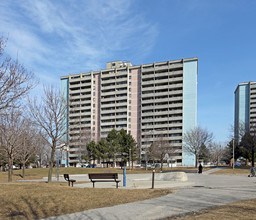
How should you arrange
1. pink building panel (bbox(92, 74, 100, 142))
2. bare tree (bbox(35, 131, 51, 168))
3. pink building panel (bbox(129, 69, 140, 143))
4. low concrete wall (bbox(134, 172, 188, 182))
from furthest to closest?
pink building panel (bbox(92, 74, 100, 142)) < pink building panel (bbox(129, 69, 140, 143)) < bare tree (bbox(35, 131, 51, 168)) < low concrete wall (bbox(134, 172, 188, 182))

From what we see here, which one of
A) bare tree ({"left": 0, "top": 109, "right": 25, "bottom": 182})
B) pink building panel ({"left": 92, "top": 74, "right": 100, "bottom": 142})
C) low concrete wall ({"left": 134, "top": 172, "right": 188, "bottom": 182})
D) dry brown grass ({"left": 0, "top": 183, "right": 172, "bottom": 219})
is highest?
pink building panel ({"left": 92, "top": 74, "right": 100, "bottom": 142})

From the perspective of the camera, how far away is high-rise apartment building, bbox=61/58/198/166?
8438 centimetres

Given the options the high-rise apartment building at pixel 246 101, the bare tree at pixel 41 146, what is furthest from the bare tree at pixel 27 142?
the high-rise apartment building at pixel 246 101

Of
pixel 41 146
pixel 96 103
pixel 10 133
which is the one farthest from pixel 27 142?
pixel 96 103

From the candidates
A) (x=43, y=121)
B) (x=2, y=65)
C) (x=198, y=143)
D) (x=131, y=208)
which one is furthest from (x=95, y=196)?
(x=198, y=143)

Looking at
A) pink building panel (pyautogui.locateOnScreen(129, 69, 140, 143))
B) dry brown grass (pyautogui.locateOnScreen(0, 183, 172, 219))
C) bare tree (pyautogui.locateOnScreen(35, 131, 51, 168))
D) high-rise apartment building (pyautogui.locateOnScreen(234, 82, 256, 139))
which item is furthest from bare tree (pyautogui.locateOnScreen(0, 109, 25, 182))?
high-rise apartment building (pyautogui.locateOnScreen(234, 82, 256, 139))

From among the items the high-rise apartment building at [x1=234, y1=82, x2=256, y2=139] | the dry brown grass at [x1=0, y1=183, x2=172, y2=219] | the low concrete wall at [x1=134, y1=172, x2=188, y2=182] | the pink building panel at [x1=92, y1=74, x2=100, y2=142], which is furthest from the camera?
→ the high-rise apartment building at [x1=234, y1=82, x2=256, y2=139]

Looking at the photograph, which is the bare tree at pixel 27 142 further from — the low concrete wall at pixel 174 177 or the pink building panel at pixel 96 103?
the pink building panel at pixel 96 103

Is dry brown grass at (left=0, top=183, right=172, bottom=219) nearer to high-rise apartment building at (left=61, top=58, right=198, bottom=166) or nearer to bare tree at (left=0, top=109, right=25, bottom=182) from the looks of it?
bare tree at (left=0, top=109, right=25, bottom=182)

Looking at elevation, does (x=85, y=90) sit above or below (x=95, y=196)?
above

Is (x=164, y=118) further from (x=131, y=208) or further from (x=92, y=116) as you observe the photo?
(x=131, y=208)

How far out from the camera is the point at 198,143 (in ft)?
190

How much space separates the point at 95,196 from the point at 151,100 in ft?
267

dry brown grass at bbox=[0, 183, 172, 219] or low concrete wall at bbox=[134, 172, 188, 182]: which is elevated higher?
dry brown grass at bbox=[0, 183, 172, 219]
